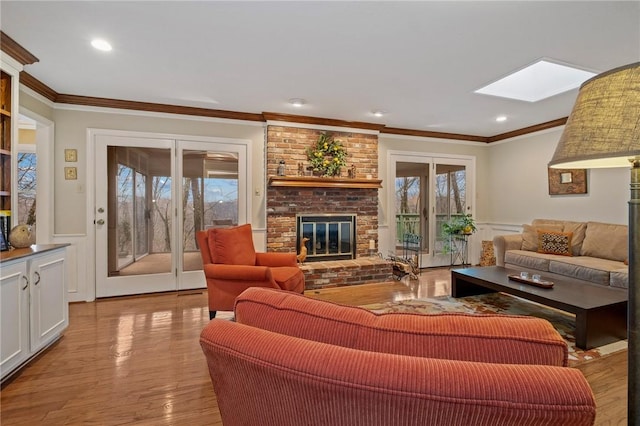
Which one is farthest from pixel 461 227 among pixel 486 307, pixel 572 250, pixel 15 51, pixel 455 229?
pixel 15 51

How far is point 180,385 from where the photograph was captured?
1979 mm

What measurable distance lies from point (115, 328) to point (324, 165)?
317cm

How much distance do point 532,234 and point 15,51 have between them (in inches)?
243

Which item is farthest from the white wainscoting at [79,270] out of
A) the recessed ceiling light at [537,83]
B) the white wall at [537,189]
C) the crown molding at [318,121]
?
the white wall at [537,189]

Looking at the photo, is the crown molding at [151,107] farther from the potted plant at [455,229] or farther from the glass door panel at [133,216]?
the potted plant at [455,229]

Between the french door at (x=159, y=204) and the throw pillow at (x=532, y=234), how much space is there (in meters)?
4.10

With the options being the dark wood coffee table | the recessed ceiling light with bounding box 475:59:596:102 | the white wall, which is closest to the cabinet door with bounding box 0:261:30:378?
the dark wood coffee table

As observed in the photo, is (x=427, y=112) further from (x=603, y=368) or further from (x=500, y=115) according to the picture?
(x=603, y=368)

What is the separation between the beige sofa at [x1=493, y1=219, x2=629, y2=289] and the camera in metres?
3.41

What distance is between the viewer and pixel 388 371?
54cm

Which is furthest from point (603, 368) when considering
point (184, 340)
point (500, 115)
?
point (500, 115)

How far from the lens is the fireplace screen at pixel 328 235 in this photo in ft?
15.2

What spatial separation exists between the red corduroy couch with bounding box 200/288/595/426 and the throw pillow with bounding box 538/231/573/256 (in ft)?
14.1

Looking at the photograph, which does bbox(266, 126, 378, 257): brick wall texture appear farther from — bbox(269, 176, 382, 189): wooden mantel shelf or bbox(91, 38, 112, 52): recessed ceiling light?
bbox(91, 38, 112, 52): recessed ceiling light
